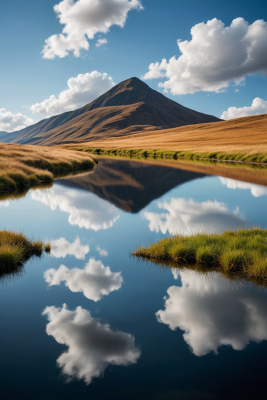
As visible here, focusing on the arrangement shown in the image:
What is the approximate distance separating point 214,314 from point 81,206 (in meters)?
13.5

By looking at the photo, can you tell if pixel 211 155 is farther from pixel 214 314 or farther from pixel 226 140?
pixel 214 314

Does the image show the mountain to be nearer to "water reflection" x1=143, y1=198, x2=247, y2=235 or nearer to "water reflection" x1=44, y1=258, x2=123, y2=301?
"water reflection" x1=143, y1=198, x2=247, y2=235

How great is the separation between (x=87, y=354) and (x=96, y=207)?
1344cm

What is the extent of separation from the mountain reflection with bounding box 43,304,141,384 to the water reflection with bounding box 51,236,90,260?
3578mm

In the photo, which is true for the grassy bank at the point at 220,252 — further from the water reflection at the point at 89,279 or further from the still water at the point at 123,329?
the water reflection at the point at 89,279

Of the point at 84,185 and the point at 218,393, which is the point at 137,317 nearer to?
the point at 218,393

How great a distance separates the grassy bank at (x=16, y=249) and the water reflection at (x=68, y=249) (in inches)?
14.2

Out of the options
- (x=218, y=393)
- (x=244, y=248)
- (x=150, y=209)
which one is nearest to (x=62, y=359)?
(x=218, y=393)

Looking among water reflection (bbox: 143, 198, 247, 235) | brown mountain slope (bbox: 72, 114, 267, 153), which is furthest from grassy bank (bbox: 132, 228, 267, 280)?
brown mountain slope (bbox: 72, 114, 267, 153)

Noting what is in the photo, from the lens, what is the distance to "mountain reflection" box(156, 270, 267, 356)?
521cm

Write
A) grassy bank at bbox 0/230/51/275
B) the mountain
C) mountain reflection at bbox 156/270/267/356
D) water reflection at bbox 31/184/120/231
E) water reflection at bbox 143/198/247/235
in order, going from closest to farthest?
mountain reflection at bbox 156/270/267/356, grassy bank at bbox 0/230/51/275, water reflection at bbox 143/198/247/235, water reflection at bbox 31/184/120/231, the mountain

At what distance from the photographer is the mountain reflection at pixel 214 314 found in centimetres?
521

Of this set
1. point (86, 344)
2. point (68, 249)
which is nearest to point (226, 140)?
point (68, 249)

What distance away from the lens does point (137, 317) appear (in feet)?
19.4
